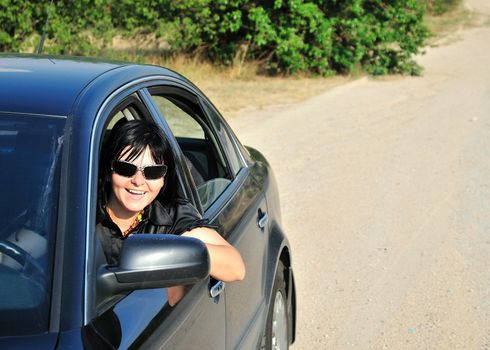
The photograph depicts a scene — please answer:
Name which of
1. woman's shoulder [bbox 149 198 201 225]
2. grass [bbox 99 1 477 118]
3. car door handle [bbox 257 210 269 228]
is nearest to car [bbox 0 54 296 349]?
woman's shoulder [bbox 149 198 201 225]

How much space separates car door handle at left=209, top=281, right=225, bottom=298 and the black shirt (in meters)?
0.20

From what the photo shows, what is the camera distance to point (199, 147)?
422 cm

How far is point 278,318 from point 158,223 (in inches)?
55.4

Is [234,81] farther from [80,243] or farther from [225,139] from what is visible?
[80,243]

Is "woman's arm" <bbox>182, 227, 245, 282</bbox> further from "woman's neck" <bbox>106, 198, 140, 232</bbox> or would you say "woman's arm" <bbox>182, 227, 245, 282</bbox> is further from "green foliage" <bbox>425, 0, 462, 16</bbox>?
"green foliage" <bbox>425, 0, 462, 16</bbox>

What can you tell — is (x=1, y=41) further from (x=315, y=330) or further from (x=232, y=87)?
(x=315, y=330)

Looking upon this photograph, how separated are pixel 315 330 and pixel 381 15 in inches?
564

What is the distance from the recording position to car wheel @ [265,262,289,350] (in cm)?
387

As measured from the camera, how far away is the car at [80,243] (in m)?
2.16

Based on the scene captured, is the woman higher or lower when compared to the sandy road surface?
higher

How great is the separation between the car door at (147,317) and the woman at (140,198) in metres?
0.10

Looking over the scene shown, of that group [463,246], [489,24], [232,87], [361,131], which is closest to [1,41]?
[232,87]

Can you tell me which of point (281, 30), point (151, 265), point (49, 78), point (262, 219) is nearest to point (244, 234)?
point (262, 219)

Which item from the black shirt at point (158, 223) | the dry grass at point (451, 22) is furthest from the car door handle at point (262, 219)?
the dry grass at point (451, 22)
